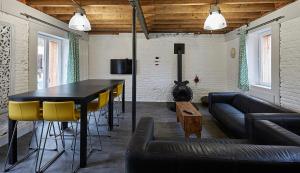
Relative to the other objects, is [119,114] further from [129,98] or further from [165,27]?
[165,27]

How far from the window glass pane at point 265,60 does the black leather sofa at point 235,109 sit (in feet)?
2.68

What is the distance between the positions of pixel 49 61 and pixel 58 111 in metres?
3.56

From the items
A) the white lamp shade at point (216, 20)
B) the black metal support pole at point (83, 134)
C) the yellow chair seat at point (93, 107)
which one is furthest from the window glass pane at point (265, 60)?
the black metal support pole at point (83, 134)

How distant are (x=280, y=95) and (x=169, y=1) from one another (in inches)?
105

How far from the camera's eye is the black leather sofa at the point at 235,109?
3.57m

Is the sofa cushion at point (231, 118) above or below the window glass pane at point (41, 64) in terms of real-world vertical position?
below

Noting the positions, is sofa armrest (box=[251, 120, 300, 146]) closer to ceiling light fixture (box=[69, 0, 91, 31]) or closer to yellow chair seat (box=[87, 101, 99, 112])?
yellow chair seat (box=[87, 101, 99, 112])

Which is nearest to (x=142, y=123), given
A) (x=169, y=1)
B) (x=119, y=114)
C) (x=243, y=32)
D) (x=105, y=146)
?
(x=105, y=146)

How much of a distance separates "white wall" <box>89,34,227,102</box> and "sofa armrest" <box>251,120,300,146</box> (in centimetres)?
552

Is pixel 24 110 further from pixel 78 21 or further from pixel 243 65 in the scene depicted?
pixel 243 65

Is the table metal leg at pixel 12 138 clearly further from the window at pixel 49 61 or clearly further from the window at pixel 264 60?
the window at pixel 264 60

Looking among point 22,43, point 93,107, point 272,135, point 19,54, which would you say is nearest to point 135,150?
point 272,135

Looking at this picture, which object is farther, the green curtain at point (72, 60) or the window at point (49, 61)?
the green curtain at point (72, 60)

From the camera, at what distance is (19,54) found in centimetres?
420
